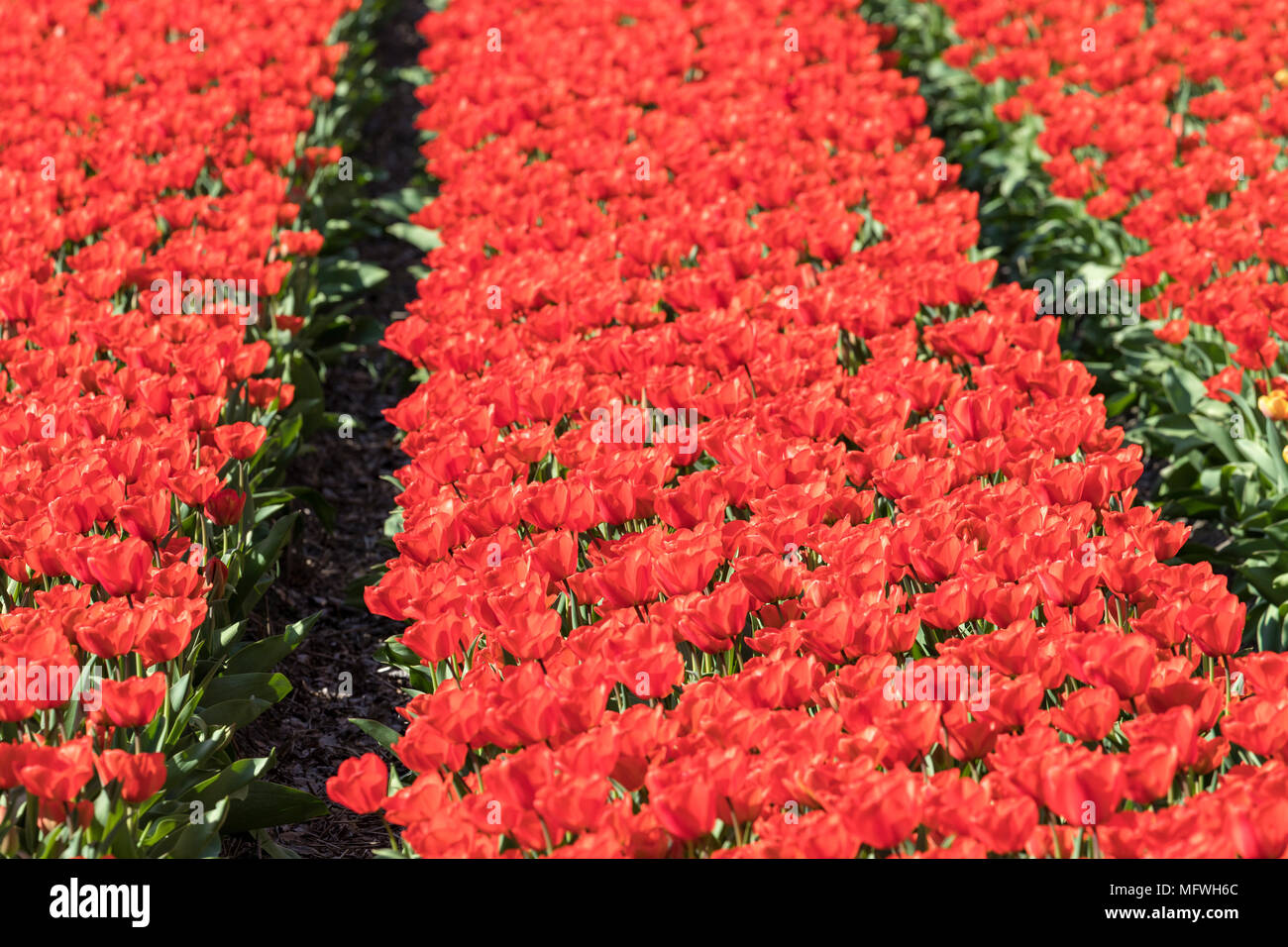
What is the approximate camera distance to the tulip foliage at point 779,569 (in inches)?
96.0

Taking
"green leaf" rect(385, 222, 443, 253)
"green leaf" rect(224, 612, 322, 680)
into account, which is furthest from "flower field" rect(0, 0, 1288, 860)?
"green leaf" rect(385, 222, 443, 253)

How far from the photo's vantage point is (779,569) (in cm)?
315

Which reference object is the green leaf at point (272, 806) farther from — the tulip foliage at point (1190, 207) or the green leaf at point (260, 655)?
the tulip foliage at point (1190, 207)

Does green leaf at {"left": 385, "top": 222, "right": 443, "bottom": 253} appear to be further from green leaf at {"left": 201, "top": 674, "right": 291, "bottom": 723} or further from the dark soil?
green leaf at {"left": 201, "top": 674, "right": 291, "bottom": 723}

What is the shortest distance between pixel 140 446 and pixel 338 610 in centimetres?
150

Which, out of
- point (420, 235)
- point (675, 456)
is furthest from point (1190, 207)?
point (420, 235)

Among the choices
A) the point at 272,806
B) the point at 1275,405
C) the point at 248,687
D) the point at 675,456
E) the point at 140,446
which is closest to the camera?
the point at 272,806

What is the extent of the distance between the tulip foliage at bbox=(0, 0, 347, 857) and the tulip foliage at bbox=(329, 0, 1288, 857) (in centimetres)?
49

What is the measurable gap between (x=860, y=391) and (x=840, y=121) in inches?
128

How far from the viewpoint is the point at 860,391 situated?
4234mm

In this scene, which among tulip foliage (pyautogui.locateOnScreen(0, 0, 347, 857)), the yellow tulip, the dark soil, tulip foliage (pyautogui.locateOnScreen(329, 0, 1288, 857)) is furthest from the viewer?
the yellow tulip

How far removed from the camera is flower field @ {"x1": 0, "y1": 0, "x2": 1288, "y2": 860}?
2580 mm

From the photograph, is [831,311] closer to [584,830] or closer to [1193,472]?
[1193,472]

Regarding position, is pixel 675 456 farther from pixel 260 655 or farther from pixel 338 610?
pixel 338 610
